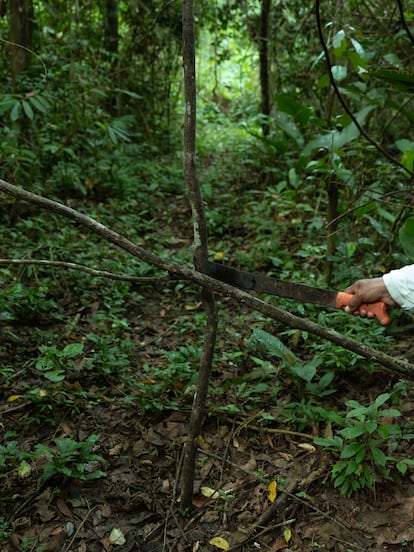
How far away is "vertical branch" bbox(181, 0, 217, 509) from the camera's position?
2.17 meters

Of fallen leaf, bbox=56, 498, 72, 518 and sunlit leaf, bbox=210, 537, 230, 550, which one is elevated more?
fallen leaf, bbox=56, 498, 72, 518

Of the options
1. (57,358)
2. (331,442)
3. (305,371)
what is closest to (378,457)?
(331,442)

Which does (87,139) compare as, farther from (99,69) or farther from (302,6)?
(302,6)

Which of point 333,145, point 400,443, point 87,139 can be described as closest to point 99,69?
point 87,139

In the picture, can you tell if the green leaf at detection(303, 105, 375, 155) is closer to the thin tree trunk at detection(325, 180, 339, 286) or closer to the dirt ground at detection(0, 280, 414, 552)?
the thin tree trunk at detection(325, 180, 339, 286)

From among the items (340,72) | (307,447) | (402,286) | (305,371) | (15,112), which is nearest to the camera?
(402,286)

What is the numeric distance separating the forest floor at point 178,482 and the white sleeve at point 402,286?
3.17 feet

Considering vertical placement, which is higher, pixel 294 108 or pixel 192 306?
pixel 294 108

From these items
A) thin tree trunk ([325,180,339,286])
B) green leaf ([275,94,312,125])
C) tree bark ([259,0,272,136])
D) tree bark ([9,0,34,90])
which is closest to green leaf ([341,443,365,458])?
thin tree trunk ([325,180,339,286])

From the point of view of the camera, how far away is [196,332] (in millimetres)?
3844

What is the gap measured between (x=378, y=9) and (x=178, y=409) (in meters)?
4.70

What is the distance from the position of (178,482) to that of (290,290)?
119cm

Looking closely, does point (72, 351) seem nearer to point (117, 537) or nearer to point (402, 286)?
point (117, 537)

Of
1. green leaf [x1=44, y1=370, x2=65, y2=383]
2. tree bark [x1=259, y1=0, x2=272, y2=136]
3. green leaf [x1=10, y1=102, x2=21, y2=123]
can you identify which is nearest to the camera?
green leaf [x1=44, y1=370, x2=65, y2=383]
